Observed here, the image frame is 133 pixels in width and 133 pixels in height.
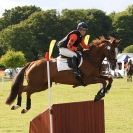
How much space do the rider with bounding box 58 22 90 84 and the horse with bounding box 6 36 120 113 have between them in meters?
0.15

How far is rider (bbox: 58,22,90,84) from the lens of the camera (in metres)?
11.8

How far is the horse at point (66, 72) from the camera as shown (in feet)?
39.4

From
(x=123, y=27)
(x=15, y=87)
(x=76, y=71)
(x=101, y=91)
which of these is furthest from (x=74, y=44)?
(x=123, y=27)

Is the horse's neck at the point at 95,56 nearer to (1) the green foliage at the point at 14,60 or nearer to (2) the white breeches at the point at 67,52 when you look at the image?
(2) the white breeches at the point at 67,52

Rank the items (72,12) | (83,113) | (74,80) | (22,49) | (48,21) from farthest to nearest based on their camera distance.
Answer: (72,12), (48,21), (22,49), (74,80), (83,113)

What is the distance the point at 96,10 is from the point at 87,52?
290 feet

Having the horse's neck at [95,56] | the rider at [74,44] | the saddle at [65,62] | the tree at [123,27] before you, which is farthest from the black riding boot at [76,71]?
the tree at [123,27]

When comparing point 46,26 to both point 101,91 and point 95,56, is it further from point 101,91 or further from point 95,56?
point 101,91

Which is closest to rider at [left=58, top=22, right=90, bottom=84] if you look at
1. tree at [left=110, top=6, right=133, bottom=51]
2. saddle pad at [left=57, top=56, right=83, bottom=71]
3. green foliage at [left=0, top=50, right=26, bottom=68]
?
saddle pad at [left=57, top=56, right=83, bottom=71]

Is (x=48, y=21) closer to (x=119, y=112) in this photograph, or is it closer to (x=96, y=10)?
(x=96, y=10)

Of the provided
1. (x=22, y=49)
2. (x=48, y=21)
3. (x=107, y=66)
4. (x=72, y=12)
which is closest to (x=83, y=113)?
(x=107, y=66)

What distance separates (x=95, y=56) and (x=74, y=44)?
59 cm

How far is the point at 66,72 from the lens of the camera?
12.1 meters

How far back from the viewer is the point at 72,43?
39.5 feet
